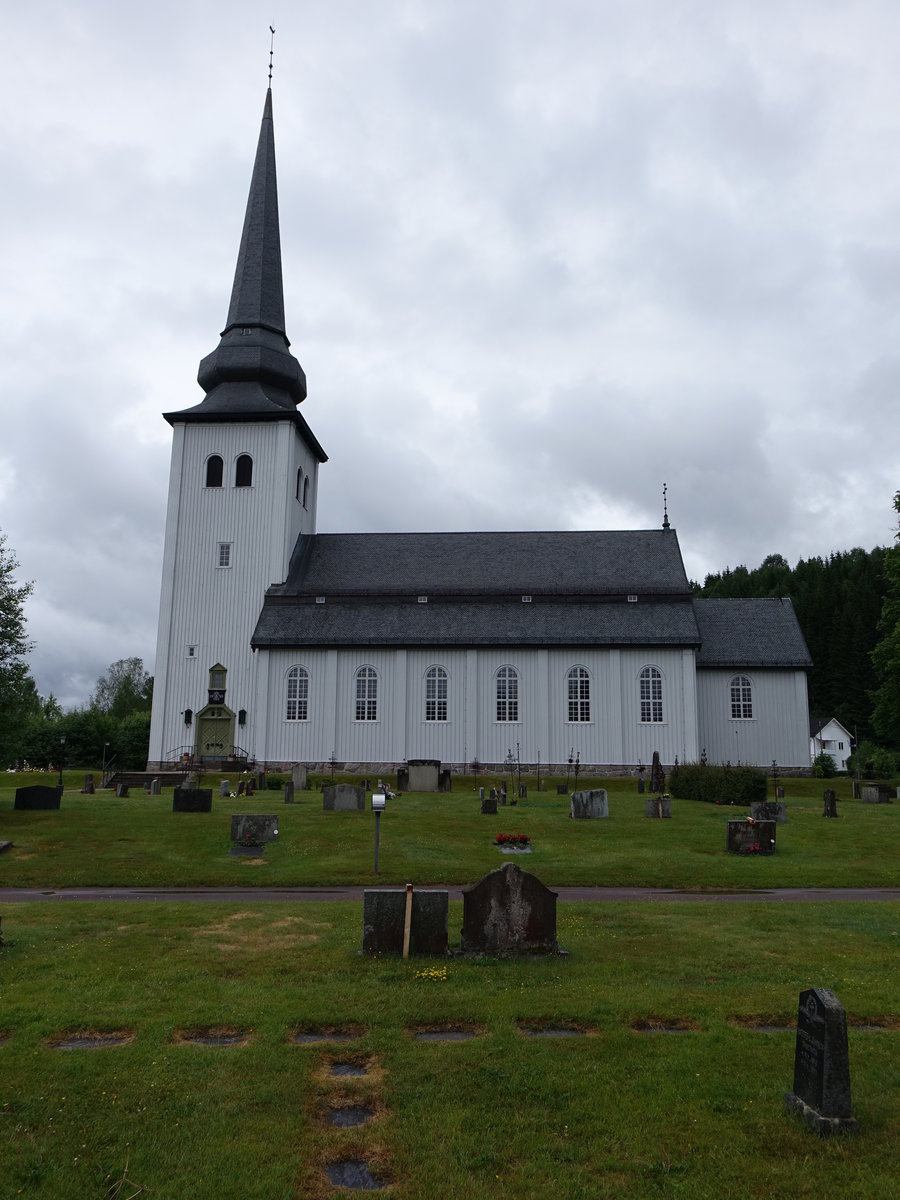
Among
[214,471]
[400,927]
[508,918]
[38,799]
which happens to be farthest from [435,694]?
[400,927]

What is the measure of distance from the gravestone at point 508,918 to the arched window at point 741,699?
35.3 metres

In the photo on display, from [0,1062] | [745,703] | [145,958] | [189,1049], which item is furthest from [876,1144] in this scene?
[745,703]

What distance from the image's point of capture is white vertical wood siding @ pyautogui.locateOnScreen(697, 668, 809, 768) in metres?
42.9

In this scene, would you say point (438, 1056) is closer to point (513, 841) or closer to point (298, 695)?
point (513, 841)

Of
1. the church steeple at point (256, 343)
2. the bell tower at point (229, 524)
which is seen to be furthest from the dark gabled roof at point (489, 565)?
the church steeple at point (256, 343)

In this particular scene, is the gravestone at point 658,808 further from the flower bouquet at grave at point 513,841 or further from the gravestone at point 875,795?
the gravestone at point 875,795

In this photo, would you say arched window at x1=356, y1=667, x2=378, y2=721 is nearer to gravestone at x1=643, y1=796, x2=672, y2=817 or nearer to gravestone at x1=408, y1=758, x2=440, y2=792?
gravestone at x1=408, y1=758, x2=440, y2=792

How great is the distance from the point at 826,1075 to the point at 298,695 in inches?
1523

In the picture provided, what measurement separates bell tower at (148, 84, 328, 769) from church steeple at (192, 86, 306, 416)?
72 millimetres

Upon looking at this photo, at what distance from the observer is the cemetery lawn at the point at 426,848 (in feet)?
56.7

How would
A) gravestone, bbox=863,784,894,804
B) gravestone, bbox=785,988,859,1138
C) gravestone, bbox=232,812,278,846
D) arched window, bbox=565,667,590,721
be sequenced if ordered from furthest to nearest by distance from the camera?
arched window, bbox=565,667,590,721 → gravestone, bbox=863,784,894,804 → gravestone, bbox=232,812,278,846 → gravestone, bbox=785,988,859,1138

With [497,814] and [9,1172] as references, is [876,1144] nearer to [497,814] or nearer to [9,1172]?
[9,1172]

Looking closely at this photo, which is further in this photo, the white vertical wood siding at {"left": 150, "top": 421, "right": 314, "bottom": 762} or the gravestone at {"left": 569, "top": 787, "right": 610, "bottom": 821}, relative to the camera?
the white vertical wood siding at {"left": 150, "top": 421, "right": 314, "bottom": 762}

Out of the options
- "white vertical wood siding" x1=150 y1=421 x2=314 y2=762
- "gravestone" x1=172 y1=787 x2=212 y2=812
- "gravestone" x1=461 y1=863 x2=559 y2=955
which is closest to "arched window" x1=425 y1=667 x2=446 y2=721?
"white vertical wood siding" x1=150 y1=421 x2=314 y2=762
